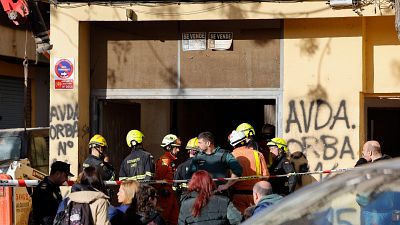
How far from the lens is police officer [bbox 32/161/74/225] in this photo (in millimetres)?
8750

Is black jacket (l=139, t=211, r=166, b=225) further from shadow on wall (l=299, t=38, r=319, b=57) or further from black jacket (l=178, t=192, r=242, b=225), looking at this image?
shadow on wall (l=299, t=38, r=319, b=57)

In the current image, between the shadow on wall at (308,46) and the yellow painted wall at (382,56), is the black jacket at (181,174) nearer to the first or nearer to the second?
the shadow on wall at (308,46)

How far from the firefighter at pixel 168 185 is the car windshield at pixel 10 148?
2.55 m

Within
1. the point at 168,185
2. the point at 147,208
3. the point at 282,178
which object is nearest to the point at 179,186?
the point at 168,185

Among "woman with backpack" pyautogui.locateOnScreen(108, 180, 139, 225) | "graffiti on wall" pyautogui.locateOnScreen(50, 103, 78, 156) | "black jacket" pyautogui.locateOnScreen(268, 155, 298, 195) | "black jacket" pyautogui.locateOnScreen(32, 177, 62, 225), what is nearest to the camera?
"woman with backpack" pyautogui.locateOnScreen(108, 180, 139, 225)

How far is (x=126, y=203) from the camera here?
7.81 metres

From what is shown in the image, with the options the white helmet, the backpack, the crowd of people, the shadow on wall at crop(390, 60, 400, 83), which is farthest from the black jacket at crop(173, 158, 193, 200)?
the shadow on wall at crop(390, 60, 400, 83)

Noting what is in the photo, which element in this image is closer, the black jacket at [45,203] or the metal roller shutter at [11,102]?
the black jacket at [45,203]

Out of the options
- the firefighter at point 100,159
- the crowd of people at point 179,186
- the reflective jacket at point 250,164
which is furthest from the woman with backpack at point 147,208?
the firefighter at point 100,159

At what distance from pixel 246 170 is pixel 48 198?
305cm

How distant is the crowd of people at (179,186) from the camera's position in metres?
7.63

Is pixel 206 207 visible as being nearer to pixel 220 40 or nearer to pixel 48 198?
pixel 48 198

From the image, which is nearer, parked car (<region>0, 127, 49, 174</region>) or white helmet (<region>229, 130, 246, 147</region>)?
white helmet (<region>229, 130, 246, 147</region>)

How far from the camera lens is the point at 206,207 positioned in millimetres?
7691
